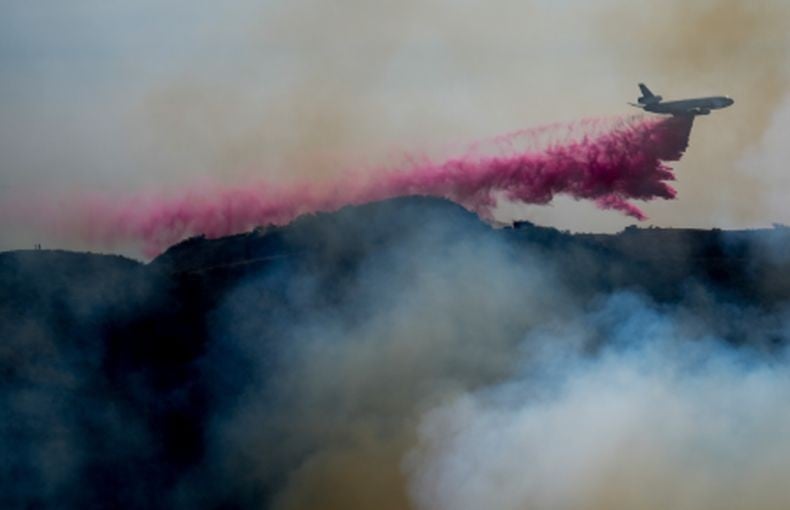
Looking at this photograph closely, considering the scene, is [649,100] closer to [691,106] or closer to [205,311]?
[691,106]

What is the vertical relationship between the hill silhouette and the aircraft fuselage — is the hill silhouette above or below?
below

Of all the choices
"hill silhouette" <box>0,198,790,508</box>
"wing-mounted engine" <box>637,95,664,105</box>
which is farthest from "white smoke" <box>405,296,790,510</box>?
"wing-mounted engine" <box>637,95,664,105</box>

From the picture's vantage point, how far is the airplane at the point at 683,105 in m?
86.2

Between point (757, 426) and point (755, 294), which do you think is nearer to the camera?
point (757, 426)

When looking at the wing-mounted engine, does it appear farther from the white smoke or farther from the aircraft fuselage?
the white smoke

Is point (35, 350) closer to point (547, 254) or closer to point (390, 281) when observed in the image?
point (390, 281)

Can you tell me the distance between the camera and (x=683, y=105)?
8694 centimetres

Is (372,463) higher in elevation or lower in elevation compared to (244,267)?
lower

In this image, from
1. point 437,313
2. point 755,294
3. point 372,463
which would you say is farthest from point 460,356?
point 755,294

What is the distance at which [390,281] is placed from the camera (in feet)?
256

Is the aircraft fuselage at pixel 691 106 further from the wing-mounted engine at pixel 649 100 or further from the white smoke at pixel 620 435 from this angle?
the white smoke at pixel 620 435

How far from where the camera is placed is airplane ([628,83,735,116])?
86.2 meters

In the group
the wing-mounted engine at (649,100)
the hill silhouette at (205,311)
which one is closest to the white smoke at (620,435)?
the hill silhouette at (205,311)

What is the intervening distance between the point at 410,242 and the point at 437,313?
460cm
